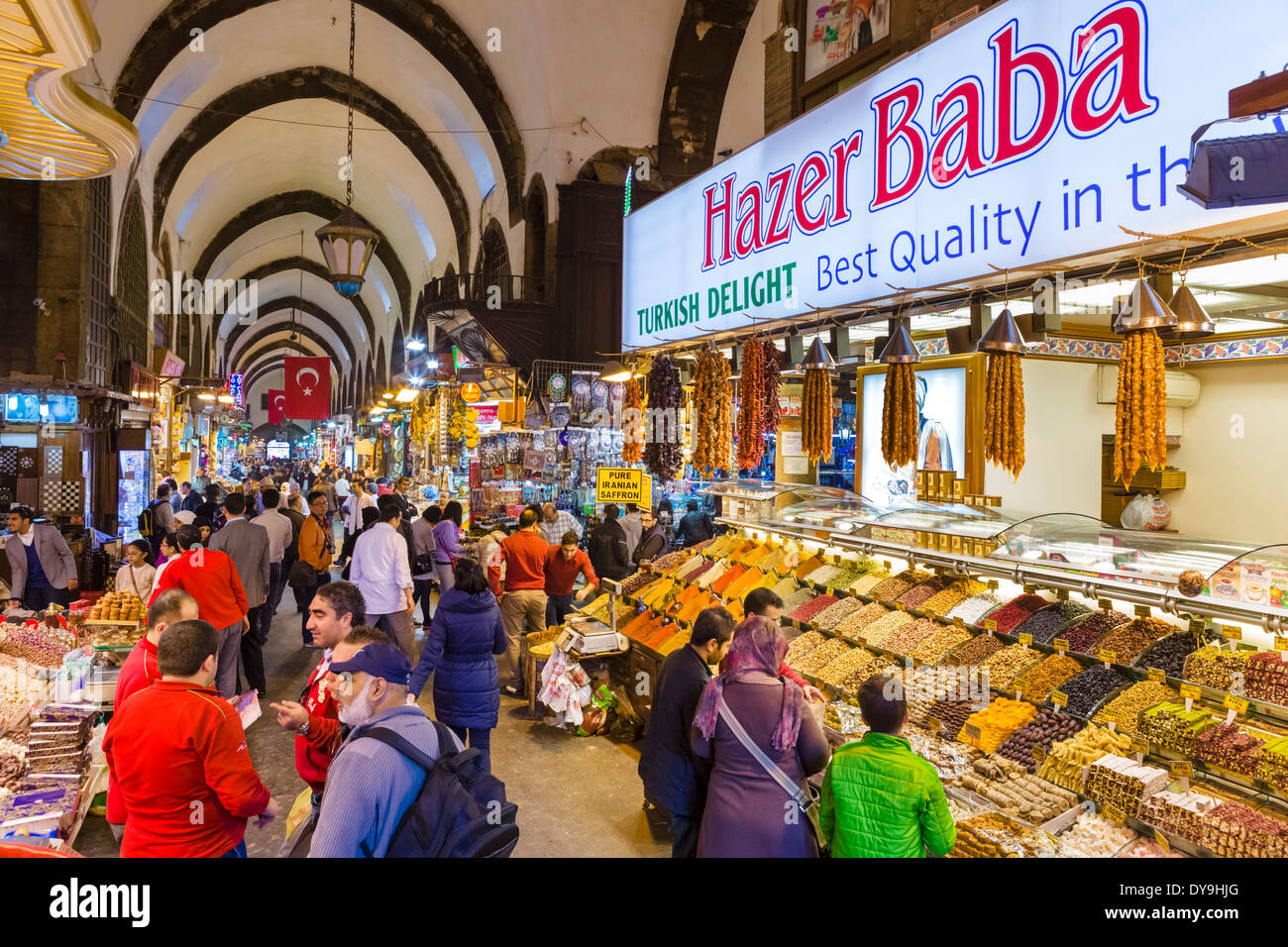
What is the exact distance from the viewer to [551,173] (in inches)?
436

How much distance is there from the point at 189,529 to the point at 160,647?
4.87 metres

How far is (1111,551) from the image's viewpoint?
410cm

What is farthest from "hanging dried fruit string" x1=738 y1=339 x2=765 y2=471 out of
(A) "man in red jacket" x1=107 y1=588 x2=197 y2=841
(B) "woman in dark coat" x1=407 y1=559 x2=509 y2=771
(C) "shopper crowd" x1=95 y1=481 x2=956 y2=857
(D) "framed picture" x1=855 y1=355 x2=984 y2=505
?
(A) "man in red jacket" x1=107 y1=588 x2=197 y2=841

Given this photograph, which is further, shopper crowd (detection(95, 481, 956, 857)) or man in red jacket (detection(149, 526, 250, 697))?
man in red jacket (detection(149, 526, 250, 697))

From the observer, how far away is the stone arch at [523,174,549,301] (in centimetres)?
1188

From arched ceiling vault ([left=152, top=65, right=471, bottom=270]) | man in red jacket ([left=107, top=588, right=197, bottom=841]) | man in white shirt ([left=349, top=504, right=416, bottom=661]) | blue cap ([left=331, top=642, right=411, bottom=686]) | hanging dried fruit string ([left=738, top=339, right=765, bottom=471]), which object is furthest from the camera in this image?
arched ceiling vault ([left=152, top=65, right=471, bottom=270])

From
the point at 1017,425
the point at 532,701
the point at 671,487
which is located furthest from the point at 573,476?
the point at 1017,425

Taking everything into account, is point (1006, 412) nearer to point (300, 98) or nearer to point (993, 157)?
point (993, 157)

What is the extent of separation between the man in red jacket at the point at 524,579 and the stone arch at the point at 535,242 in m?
5.44

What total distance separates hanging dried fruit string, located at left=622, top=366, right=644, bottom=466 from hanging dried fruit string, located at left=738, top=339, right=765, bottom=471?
188cm

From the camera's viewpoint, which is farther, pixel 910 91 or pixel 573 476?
pixel 573 476

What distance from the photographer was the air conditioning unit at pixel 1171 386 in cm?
708

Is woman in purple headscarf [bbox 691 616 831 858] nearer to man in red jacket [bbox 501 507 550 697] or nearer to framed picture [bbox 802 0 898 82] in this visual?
man in red jacket [bbox 501 507 550 697]
